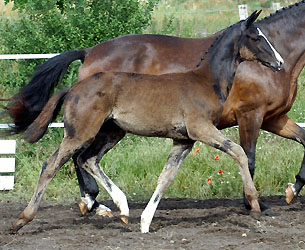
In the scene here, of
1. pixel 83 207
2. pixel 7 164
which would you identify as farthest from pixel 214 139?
pixel 7 164

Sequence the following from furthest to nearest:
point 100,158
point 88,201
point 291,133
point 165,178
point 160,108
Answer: point 291,133 < point 88,201 < point 100,158 < point 165,178 < point 160,108

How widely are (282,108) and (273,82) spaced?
0.27 meters

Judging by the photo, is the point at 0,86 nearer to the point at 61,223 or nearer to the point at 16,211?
the point at 16,211

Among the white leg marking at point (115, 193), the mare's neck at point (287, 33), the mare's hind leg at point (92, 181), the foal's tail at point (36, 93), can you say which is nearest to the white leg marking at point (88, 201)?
the mare's hind leg at point (92, 181)

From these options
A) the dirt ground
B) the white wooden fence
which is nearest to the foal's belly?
the dirt ground

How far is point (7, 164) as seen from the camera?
8.07 metres

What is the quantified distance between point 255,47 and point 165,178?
132 cm

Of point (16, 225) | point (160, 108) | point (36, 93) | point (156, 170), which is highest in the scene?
point (160, 108)

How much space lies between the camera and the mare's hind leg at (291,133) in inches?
272

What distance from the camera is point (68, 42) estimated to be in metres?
8.92

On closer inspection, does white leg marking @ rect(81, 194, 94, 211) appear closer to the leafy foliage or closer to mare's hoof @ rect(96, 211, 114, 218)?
mare's hoof @ rect(96, 211, 114, 218)

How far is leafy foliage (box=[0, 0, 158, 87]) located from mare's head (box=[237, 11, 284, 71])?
10.8 feet

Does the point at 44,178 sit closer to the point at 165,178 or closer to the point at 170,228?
the point at 165,178

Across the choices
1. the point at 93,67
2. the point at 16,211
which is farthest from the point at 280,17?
the point at 16,211
